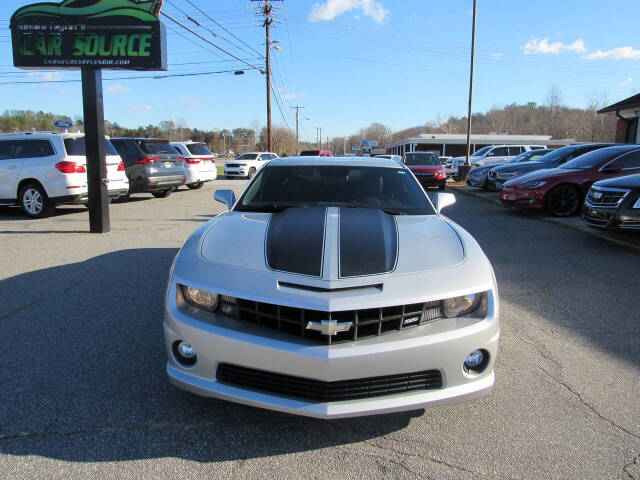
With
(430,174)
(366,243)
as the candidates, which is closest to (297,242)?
(366,243)

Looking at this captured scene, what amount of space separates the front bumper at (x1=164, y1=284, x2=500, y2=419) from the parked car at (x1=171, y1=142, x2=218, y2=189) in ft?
49.2

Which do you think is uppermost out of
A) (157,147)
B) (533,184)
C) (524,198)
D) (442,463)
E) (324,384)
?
(157,147)

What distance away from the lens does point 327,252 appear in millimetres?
2547

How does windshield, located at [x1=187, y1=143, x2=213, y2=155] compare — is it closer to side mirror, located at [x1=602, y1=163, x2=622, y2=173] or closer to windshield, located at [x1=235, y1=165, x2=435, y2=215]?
side mirror, located at [x1=602, y1=163, x2=622, y2=173]

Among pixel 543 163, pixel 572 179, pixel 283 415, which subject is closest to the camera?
pixel 283 415

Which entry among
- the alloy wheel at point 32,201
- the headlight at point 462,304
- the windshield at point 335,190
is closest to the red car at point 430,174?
the alloy wheel at point 32,201

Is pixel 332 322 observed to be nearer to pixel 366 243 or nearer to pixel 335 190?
pixel 366 243

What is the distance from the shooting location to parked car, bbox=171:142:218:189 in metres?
16.8

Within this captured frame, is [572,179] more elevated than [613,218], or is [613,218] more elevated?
[572,179]

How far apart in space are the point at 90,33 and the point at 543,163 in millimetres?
11273

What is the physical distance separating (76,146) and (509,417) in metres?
10.0

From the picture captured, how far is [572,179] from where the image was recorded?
370 inches

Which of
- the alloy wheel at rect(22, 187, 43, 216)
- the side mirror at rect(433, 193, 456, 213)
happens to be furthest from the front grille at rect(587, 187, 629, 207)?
the alloy wheel at rect(22, 187, 43, 216)

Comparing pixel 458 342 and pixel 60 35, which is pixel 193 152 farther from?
pixel 458 342
